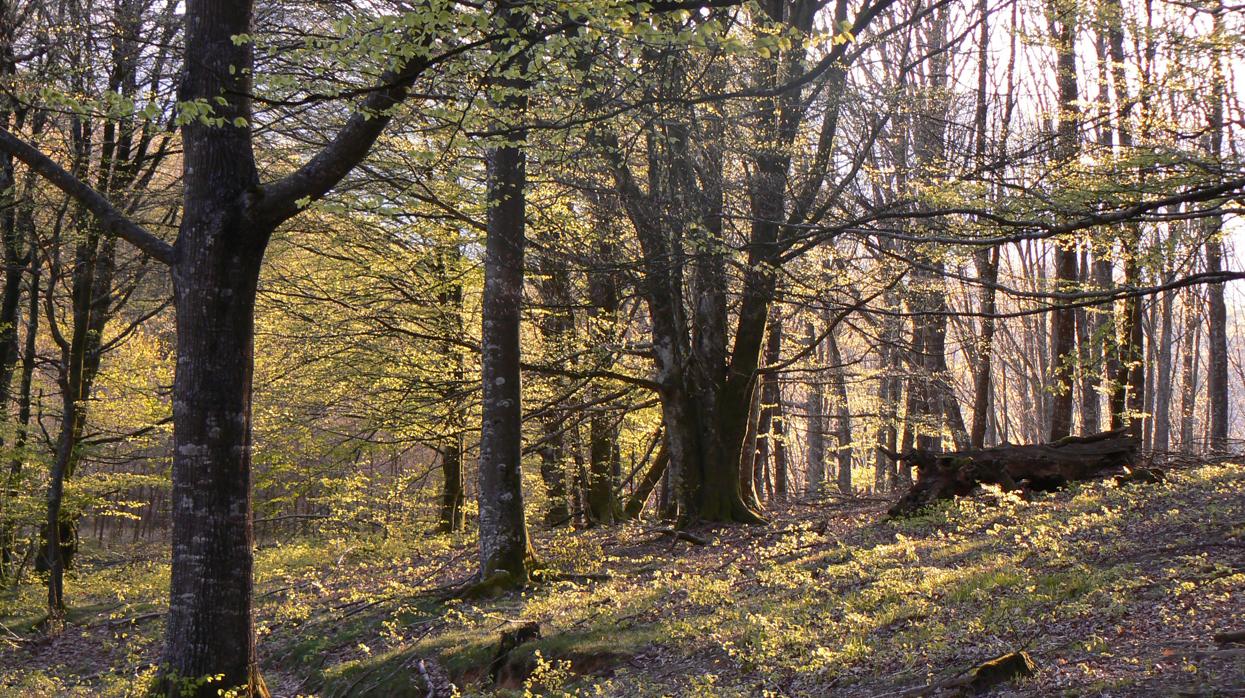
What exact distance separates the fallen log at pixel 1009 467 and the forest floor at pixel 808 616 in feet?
1.67

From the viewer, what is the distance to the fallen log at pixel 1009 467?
11398mm

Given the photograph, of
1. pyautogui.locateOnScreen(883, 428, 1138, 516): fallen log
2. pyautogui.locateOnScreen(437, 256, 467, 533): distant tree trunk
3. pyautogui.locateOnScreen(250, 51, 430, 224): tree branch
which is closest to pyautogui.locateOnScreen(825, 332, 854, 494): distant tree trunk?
pyautogui.locateOnScreen(883, 428, 1138, 516): fallen log

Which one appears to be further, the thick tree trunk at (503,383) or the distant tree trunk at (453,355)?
the distant tree trunk at (453,355)

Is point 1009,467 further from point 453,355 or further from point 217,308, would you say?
point 217,308

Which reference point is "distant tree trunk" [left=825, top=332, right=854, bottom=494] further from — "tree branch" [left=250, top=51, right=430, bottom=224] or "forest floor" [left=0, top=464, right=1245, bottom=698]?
"tree branch" [left=250, top=51, right=430, bottom=224]

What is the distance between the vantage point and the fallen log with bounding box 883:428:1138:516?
11398mm

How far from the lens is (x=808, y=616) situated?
21.2ft

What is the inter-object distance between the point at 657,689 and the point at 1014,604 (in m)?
2.61

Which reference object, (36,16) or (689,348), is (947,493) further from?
(36,16)

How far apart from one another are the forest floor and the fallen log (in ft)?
1.67

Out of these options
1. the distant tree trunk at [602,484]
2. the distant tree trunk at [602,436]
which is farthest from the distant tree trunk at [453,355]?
the distant tree trunk at [602,484]

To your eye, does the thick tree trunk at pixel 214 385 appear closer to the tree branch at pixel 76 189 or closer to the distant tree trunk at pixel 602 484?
the tree branch at pixel 76 189

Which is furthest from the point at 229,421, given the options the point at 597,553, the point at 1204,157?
the point at 1204,157

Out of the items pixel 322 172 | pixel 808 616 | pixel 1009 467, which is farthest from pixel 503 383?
pixel 1009 467
